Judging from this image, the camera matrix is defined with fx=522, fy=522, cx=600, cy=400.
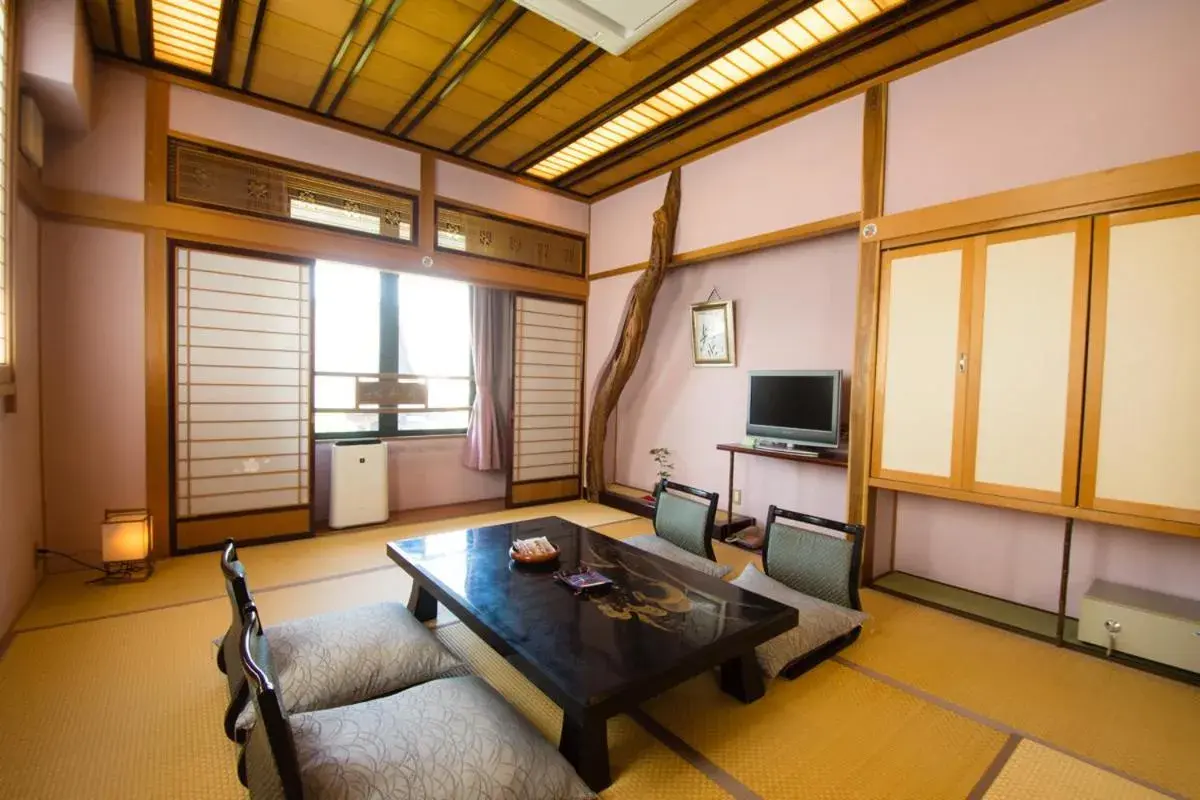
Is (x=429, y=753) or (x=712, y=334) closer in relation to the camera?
(x=429, y=753)

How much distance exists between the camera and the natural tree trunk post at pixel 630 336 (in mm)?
4516

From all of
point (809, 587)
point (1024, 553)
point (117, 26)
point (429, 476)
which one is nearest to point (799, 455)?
point (809, 587)

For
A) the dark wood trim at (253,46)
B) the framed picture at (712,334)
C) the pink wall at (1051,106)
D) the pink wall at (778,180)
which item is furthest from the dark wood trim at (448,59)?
the framed picture at (712,334)

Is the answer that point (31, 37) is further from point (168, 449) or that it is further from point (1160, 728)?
point (1160, 728)

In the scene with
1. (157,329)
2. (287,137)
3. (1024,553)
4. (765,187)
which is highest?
(287,137)

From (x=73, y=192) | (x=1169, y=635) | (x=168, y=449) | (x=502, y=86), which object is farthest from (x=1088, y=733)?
(x=73, y=192)

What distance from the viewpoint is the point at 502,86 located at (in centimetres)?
348

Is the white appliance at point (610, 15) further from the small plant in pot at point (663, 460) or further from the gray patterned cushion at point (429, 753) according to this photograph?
the small plant in pot at point (663, 460)

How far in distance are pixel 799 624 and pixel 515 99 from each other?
366cm

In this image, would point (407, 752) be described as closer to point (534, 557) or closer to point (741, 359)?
point (534, 557)

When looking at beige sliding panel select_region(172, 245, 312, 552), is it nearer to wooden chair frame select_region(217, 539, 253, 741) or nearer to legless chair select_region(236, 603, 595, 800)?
wooden chair frame select_region(217, 539, 253, 741)

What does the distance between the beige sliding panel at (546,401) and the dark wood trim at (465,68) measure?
1690 mm

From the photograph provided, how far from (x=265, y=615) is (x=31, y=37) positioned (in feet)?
9.83

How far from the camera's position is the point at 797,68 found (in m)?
3.15
